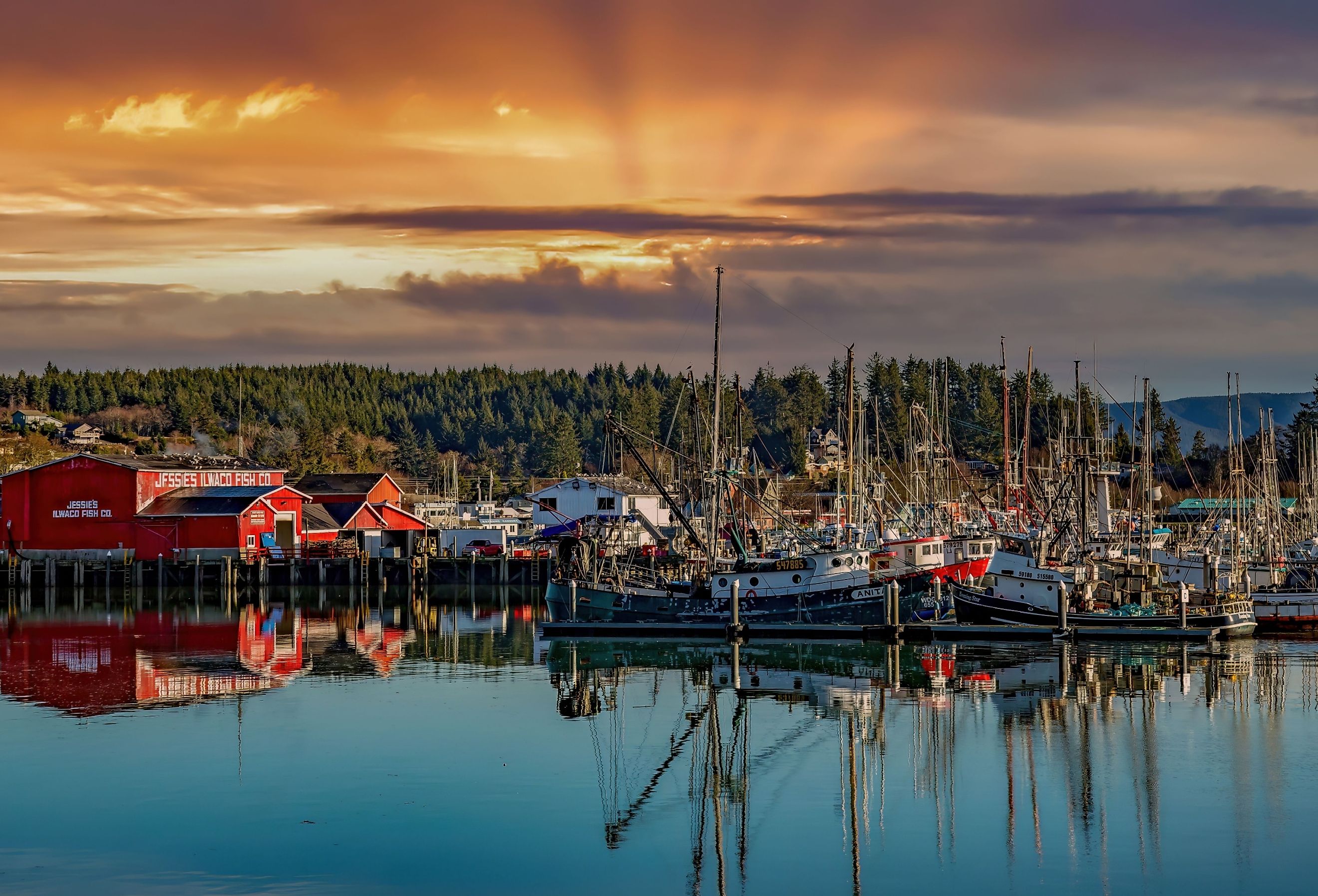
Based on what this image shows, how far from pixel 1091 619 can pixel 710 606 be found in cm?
1490

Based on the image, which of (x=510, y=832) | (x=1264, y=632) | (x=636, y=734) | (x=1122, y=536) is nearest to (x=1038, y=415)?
(x=1122, y=536)

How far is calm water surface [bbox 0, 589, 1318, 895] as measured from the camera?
25.9m

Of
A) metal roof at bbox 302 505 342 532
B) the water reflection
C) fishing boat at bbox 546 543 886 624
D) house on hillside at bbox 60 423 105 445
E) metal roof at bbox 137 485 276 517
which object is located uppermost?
house on hillside at bbox 60 423 105 445

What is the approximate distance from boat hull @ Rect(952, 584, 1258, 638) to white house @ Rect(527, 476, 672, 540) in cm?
5310

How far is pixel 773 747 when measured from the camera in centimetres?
3653

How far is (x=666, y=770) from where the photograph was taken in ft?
113

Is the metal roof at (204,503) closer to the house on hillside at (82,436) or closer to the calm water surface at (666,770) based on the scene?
the calm water surface at (666,770)

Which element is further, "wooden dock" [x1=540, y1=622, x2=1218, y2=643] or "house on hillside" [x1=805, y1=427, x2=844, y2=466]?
"house on hillside" [x1=805, y1=427, x2=844, y2=466]

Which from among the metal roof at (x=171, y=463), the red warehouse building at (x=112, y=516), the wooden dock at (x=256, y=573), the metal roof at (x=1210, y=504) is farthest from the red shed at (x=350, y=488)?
the metal roof at (x=1210, y=504)

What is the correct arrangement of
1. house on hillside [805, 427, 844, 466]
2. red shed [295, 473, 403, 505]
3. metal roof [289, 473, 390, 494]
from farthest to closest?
1. house on hillside [805, 427, 844, 466]
2. metal roof [289, 473, 390, 494]
3. red shed [295, 473, 403, 505]

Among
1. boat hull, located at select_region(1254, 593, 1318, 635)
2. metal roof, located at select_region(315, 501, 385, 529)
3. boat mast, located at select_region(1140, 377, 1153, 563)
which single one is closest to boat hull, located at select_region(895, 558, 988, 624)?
boat mast, located at select_region(1140, 377, 1153, 563)

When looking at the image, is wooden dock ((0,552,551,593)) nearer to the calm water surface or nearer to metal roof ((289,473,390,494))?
metal roof ((289,473,390,494))

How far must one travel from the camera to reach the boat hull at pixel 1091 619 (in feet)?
186

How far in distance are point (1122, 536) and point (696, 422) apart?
22.9m
